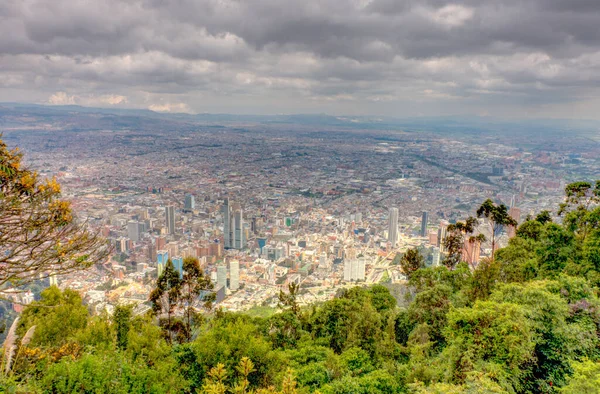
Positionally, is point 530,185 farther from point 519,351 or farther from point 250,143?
point 250,143

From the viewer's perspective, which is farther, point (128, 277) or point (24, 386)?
point (128, 277)

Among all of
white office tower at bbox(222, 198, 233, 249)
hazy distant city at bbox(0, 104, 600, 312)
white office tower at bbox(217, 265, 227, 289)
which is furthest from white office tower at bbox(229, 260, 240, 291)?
white office tower at bbox(222, 198, 233, 249)

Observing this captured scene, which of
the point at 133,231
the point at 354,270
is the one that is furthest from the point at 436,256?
the point at 133,231

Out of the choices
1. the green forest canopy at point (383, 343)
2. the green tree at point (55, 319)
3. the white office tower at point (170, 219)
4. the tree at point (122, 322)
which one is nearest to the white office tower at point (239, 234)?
the white office tower at point (170, 219)

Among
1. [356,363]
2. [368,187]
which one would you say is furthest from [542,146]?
[356,363]

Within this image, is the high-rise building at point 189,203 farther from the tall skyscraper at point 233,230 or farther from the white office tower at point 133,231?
the white office tower at point 133,231

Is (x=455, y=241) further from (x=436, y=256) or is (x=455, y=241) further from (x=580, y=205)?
(x=436, y=256)
